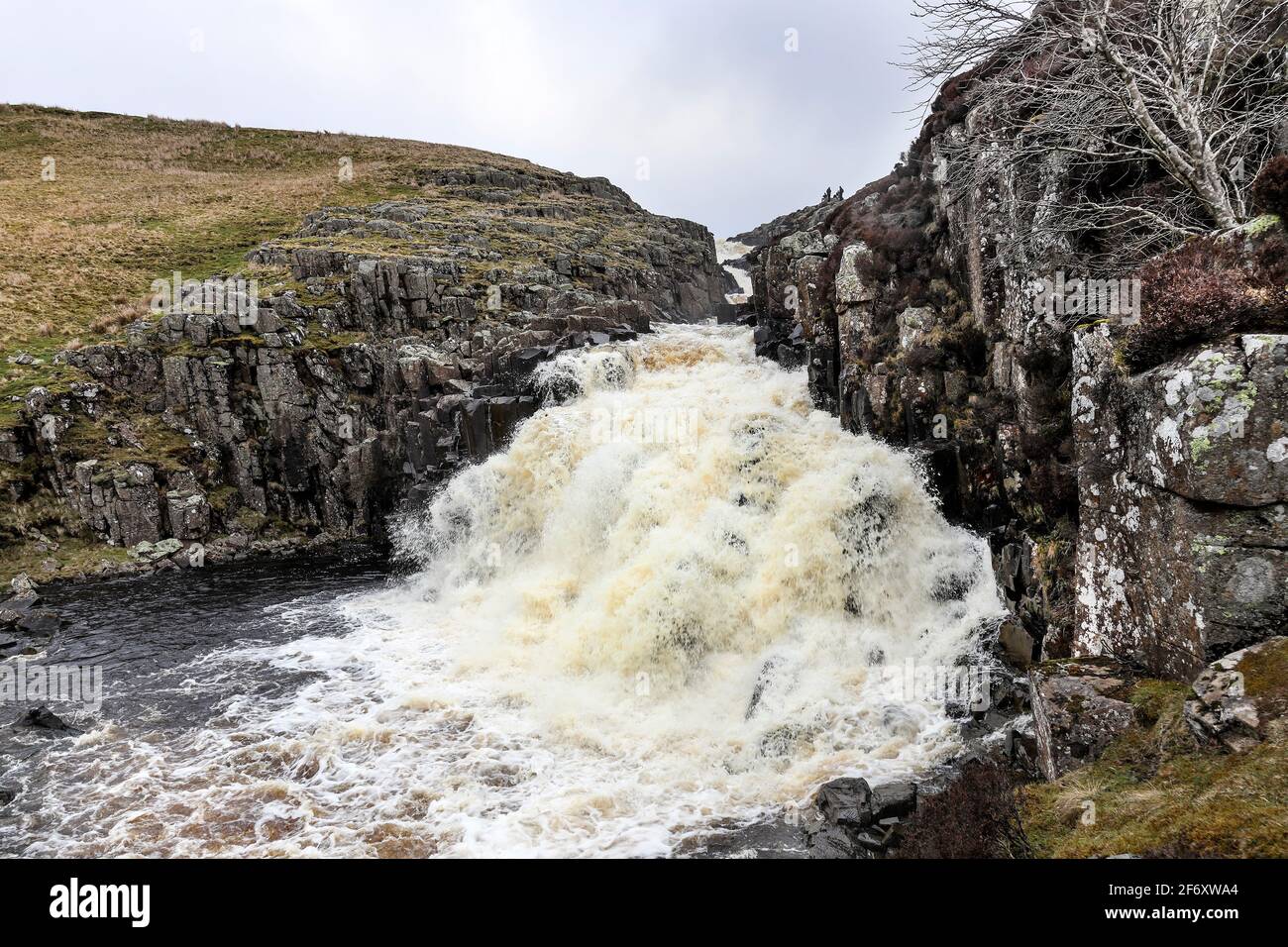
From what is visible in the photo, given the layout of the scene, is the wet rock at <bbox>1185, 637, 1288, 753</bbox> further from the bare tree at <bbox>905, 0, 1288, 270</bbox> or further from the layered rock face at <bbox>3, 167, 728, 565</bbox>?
the layered rock face at <bbox>3, 167, 728, 565</bbox>

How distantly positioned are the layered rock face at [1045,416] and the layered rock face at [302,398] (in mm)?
15641

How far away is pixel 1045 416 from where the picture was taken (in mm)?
15039

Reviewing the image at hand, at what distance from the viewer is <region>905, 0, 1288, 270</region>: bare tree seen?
9945mm

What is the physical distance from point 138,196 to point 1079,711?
281ft

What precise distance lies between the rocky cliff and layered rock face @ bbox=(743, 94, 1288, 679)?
15616mm

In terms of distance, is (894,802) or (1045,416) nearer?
(894,802)

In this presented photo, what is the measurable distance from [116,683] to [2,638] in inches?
263

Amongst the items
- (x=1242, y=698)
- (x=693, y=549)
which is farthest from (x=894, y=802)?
(x=693, y=549)

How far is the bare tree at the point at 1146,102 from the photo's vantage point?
32.6ft

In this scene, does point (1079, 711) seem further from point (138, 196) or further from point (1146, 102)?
point (138, 196)

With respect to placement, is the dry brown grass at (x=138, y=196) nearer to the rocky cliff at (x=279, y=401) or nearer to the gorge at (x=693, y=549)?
the gorge at (x=693, y=549)

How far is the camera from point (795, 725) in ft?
47.9

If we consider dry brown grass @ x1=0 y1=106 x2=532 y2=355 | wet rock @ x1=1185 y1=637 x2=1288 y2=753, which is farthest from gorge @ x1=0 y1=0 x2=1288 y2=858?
dry brown grass @ x1=0 y1=106 x2=532 y2=355
